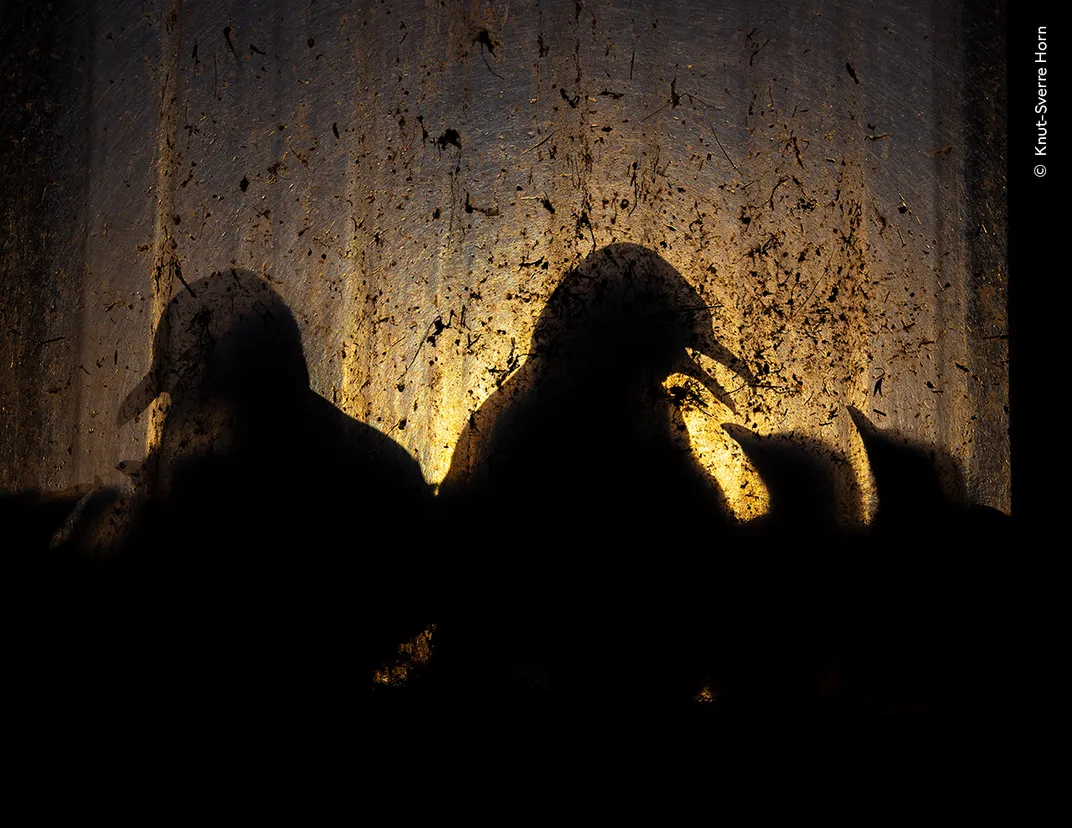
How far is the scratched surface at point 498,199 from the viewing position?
1.26 meters

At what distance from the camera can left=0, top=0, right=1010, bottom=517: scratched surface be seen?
126 cm

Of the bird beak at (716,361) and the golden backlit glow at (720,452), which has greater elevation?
the bird beak at (716,361)

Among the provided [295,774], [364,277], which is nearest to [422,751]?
[295,774]

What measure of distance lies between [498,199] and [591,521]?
624 mm

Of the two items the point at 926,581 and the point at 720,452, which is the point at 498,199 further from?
the point at 926,581

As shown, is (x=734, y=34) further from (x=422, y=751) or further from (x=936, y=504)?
(x=422, y=751)

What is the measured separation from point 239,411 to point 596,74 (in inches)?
36.1

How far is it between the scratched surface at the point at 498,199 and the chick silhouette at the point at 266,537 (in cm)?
8

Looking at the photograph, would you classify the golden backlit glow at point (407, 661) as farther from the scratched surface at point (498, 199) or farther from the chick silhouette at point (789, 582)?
the chick silhouette at point (789, 582)

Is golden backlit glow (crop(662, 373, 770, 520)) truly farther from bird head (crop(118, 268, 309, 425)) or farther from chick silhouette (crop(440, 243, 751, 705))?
bird head (crop(118, 268, 309, 425))

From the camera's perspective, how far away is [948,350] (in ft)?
4.15

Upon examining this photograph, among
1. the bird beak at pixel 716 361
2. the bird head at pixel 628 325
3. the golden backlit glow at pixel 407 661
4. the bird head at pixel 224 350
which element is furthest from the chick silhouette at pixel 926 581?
the bird head at pixel 224 350

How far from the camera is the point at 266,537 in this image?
1.24 metres

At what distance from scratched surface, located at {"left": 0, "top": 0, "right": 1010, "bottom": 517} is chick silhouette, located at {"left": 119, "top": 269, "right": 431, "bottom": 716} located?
0.08 m
